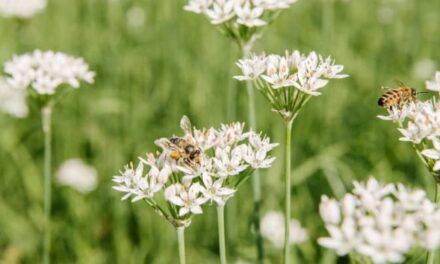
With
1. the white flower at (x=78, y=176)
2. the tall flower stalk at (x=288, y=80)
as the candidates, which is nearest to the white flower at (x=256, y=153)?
the tall flower stalk at (x=288, y=80)

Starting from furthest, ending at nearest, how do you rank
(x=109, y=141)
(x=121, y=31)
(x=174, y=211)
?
(x=121, y=31) → (x=109, y=141) → (x=174, y=211)

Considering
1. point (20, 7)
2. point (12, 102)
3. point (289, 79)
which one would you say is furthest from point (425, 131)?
point (20, 7)

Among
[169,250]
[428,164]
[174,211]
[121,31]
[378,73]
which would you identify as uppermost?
[121,31]

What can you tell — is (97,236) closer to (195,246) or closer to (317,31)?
(195,246)

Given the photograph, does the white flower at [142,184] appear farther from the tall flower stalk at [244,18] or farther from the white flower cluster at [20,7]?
the white flower cluster at [20,7]

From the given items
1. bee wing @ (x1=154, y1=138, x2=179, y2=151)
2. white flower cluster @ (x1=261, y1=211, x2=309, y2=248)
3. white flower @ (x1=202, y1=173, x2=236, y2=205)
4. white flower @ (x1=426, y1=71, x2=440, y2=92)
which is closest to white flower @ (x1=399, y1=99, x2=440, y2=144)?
white flower @ (x1=426, y1=71, x2=440, y2=92)

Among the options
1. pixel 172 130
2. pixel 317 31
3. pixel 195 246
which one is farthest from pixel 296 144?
pixel 317 31
